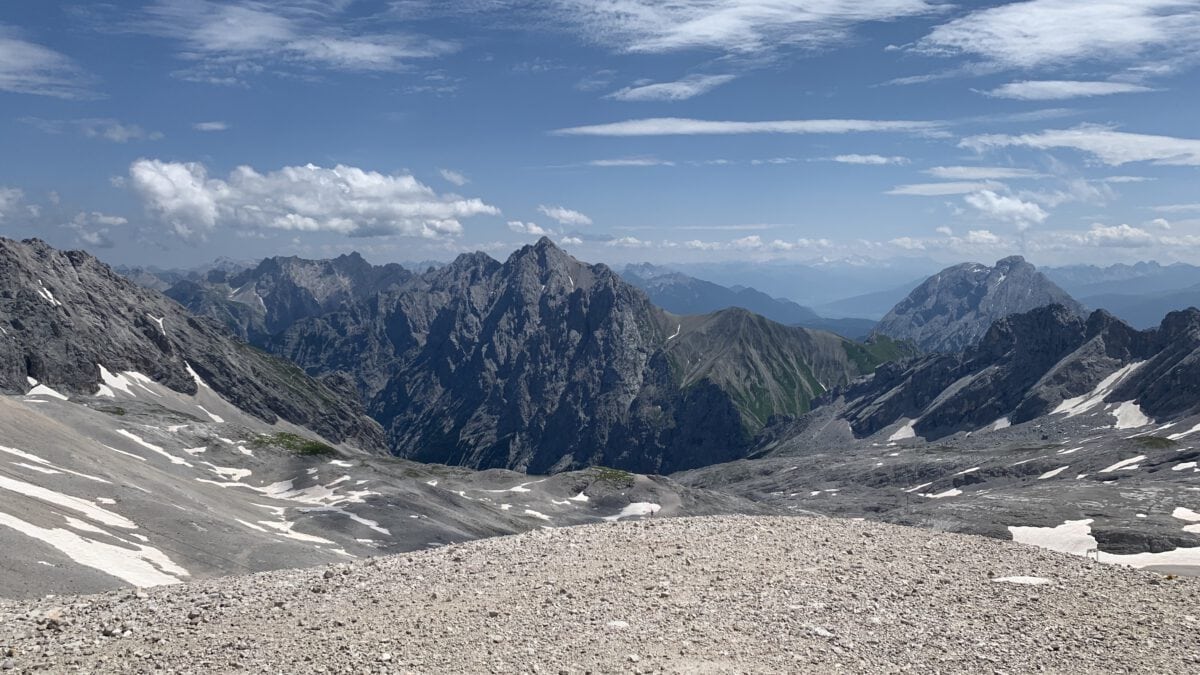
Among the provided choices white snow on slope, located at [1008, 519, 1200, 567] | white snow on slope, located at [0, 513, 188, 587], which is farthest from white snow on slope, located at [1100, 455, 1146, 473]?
white snow on slope, located at [0, 513, 188, 587]

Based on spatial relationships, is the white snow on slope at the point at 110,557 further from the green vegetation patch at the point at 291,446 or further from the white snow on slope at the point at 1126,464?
the white snow on slope at the point at 1126,464

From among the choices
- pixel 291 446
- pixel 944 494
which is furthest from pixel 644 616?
pixel 944 494

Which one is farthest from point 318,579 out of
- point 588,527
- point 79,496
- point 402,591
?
point 79,496

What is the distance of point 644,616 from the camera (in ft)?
73.5

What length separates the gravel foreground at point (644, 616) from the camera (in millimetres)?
19625

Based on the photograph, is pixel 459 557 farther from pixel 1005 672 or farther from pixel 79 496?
pixel 79 496

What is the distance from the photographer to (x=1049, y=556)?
30125 millimetres

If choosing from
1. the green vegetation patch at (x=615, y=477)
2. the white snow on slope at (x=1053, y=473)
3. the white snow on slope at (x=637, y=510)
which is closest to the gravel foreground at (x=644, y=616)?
the white snow on slope at (x=637, y=510)

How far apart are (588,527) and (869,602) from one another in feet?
42.6

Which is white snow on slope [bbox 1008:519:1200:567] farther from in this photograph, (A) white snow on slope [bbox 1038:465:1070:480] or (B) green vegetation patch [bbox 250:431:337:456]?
(B) green vegetation patch [bbox 250:431:337:456]

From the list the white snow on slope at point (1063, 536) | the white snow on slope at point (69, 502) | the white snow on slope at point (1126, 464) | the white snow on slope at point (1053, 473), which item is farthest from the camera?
the white snow on slope at point (1053, 473)

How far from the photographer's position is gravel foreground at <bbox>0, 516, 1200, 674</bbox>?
1962cm

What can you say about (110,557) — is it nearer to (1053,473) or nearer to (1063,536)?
(1063,536)

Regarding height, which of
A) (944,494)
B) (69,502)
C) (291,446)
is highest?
(69,502)
